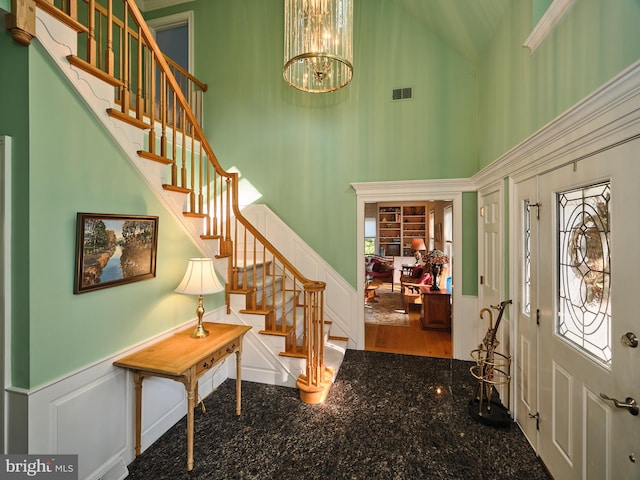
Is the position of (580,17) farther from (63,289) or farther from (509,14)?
(63,289)

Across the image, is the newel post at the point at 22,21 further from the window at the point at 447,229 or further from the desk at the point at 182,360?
the window at the point at 447,229

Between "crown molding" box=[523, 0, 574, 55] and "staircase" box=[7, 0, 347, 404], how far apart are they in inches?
97.7

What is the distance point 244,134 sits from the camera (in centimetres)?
435

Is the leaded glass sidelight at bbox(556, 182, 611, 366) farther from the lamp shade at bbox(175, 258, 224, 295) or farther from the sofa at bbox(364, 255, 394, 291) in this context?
the sofa at bbox(364, 255, 394, 291)

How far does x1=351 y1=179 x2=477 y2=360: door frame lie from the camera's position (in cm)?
371

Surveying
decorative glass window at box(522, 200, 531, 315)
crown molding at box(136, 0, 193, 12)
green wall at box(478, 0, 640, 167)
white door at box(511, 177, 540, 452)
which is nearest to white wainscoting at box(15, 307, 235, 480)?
white door at box(511, 177, 540, 452)

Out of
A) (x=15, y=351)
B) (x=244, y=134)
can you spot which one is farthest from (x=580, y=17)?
(x=244, y=134)

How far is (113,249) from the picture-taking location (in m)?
1.91

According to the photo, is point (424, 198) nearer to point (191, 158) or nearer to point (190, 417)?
point (191, 158)

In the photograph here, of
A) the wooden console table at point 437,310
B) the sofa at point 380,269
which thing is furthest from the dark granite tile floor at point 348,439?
the sofa at point 380,269

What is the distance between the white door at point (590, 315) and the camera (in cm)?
128

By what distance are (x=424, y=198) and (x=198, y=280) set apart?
2960 mm

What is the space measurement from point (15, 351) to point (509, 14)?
4.24m

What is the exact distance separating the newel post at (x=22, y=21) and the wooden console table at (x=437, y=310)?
4.94 metres
